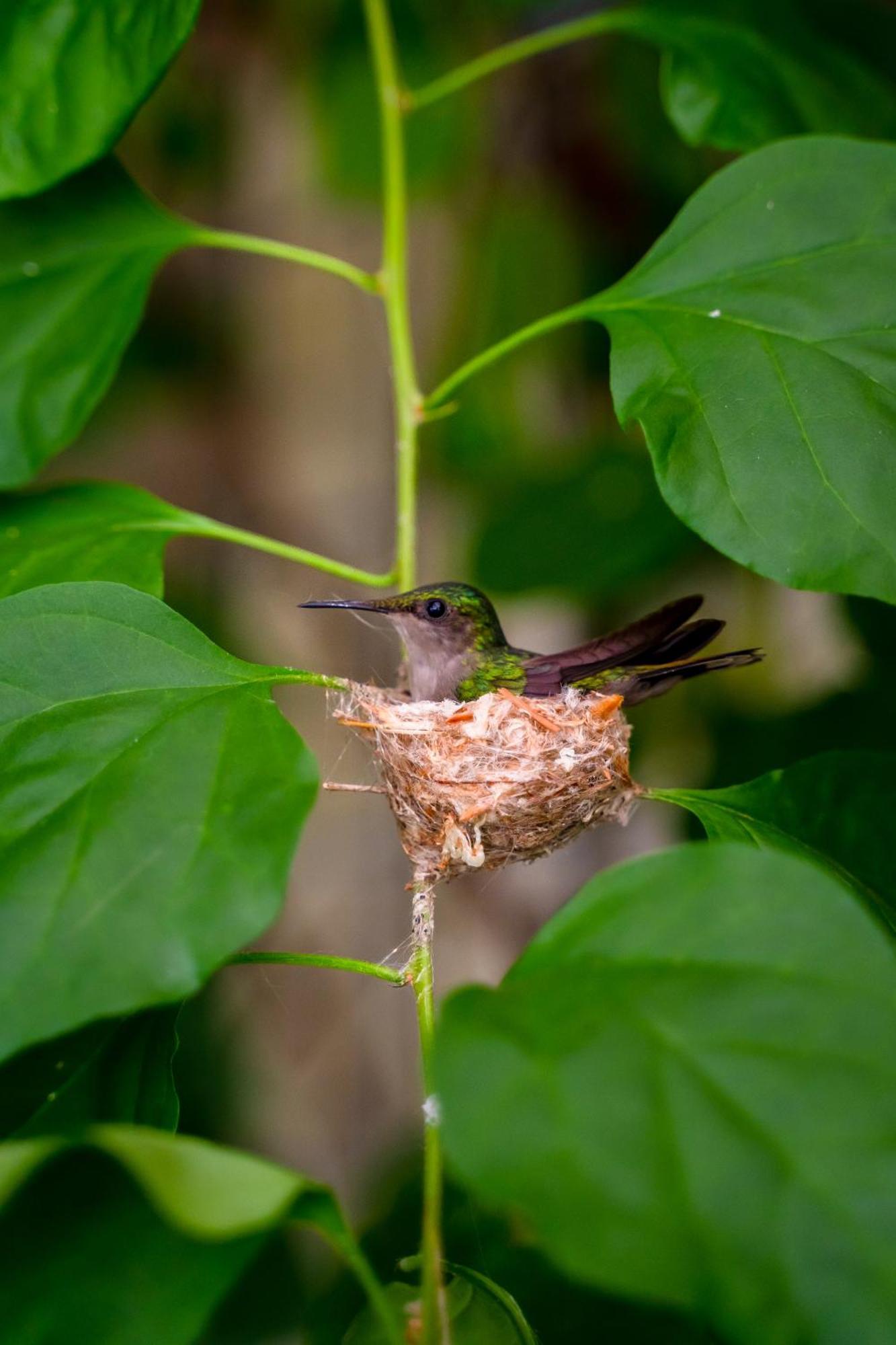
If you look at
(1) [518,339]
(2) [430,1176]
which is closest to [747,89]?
(1) [518,339]

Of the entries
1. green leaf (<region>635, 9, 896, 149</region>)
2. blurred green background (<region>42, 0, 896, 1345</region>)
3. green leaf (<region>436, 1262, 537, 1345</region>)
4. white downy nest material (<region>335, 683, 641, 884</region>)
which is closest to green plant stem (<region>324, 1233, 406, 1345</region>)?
green leaf (<region>436, 1262, 537, 1345</region>)

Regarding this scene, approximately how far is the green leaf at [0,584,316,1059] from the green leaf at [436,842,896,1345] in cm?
17

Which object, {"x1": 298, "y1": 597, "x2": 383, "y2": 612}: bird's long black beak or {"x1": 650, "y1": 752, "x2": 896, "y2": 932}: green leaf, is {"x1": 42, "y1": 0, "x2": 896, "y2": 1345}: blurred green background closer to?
{"x1": 298, "y1": 597, "x2": 383, "y2": 612}: bird's long black beak

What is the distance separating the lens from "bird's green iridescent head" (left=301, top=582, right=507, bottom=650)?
162 centimetres

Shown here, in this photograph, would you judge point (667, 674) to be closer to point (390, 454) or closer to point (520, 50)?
point (520, 50)

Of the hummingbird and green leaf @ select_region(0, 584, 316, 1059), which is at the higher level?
the hummingbird

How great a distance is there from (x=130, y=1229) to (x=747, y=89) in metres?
1.34

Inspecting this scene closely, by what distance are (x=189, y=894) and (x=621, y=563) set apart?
1334 millimetres

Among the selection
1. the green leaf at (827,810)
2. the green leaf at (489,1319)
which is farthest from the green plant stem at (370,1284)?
the green leaf at (827,810)

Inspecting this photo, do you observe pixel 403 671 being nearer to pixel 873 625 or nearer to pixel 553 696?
pixel 553 696

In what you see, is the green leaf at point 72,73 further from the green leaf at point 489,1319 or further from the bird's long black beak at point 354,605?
the green leaf at point 489,1319

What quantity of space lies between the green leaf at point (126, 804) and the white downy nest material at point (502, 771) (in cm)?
42

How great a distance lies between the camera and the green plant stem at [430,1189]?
0.72 meters

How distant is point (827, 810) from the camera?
3.43 feet
